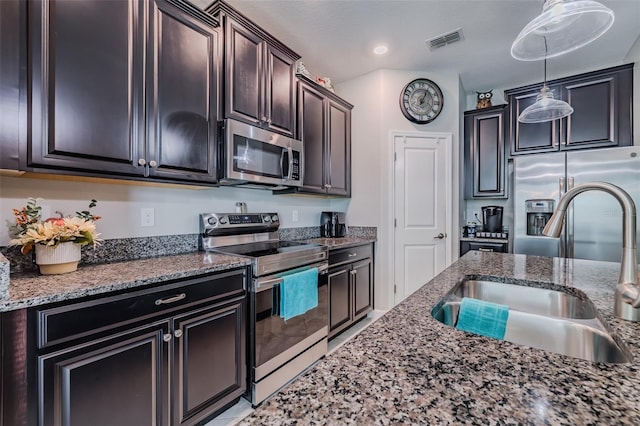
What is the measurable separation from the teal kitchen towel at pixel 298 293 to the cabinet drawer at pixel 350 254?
37 centimetres

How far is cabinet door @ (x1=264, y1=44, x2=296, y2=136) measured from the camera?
2.23 m

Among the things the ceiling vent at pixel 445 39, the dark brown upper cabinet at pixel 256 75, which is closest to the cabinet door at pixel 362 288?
the dark brown upper cabinet at pixel 256 75

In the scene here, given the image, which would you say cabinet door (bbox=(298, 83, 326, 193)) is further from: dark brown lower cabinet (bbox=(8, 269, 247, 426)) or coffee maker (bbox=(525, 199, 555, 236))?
coffee maker (bbox=(525, 199, 555, 236))

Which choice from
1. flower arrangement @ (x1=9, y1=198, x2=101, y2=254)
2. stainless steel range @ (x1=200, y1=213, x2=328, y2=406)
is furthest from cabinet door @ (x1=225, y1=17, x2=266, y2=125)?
flower arrangement @ (x1=9, y1=198, x2=101, y2=254)

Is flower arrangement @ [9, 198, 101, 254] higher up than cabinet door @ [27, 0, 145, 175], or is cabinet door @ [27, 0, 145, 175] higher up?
cabinet door @ [27, 0, 145, 175]

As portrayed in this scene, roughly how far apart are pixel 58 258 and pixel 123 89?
34.7 inches

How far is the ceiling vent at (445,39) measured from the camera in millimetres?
2578

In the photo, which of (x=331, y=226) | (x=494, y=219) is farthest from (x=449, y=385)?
(x=494, y=219)

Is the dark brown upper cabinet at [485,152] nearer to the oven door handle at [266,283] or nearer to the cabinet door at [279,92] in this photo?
→ the cabinet door at [279,92]

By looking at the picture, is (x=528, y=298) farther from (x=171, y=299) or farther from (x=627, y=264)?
(x=171, y=299)

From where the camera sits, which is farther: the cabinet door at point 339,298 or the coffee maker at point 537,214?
the coffee maker at point 537,214

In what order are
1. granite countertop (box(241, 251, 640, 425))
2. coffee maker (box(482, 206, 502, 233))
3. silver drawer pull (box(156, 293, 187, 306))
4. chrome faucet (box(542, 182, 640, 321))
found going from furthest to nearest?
coffee maker (box(482, 206, 502, 233)) < silver drawer pull (box(156, 293, 187, 306)) < chrome faucet (box(542, 182, 640, 321)) < granite countertop (box(241, 251, 640, 425))

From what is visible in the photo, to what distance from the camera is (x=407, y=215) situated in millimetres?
3311

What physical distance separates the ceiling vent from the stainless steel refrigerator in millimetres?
1469
